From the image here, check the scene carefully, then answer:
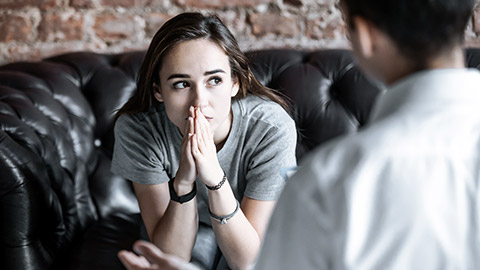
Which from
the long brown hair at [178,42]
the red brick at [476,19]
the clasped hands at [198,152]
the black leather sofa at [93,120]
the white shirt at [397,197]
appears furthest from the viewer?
the red brick at [476,19]

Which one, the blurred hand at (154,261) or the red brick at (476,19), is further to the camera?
the red brick at (476,19)

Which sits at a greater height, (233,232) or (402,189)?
(402,189)

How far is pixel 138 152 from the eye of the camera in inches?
66.2

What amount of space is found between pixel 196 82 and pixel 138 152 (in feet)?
0.94

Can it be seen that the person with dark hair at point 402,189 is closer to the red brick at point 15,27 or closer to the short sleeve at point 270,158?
the short sleeve at point 270,158

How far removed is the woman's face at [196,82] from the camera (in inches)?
60.7

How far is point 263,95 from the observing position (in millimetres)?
1804

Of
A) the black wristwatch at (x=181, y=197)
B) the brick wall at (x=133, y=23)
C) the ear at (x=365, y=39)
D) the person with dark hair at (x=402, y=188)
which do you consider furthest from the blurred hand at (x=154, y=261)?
the brick wall at (x=133, y=23)

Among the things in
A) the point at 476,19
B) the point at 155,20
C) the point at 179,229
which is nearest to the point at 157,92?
the point at 179,229

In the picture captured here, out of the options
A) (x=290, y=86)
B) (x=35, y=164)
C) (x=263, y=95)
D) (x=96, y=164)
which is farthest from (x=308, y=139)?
(x=35, y=164)

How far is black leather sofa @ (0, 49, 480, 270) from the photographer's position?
177 centimetres

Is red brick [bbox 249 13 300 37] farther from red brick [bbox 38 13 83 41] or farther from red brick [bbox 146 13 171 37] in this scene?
red brick [bbox 38 13 83 41]

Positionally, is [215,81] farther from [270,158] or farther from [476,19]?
[476,19]

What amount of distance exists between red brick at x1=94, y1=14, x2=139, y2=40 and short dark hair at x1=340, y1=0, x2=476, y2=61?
183cm
